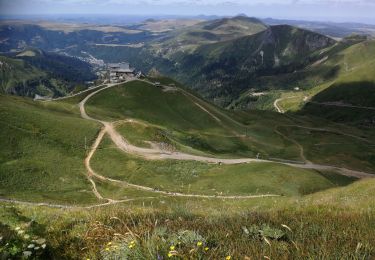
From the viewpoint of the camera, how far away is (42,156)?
71.0 metres

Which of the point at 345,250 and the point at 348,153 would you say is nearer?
the point at 345,250

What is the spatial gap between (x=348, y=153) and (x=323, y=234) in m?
141

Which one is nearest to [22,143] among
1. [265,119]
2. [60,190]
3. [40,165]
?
[40,165]

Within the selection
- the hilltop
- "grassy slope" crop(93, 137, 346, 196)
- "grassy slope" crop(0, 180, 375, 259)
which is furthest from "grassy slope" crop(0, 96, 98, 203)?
"grassy slope" crop(0, 180, 375, 259)

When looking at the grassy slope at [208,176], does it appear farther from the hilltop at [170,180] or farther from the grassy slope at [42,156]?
the grassy slope at [42,156]

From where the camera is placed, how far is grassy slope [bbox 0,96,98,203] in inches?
2356

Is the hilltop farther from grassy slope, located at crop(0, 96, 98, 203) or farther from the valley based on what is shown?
grassy slope, located at crop(0, 96, 98, 203)

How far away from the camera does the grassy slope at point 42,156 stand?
59850 mm

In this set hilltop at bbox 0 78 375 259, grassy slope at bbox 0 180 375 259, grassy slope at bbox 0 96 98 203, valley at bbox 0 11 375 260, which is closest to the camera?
grassy slope at bbox 0 180 375 259

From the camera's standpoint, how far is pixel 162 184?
67938mm

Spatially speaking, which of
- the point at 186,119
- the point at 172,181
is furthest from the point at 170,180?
the point at 186,119

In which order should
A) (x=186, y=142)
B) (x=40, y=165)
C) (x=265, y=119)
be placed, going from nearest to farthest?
(x=40, y=165) < (x=186, y=142) < (x=265, y=119)

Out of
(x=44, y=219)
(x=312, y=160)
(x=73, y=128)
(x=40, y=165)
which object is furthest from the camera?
(x=312, y=160)

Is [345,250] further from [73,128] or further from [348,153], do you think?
[348,153]
